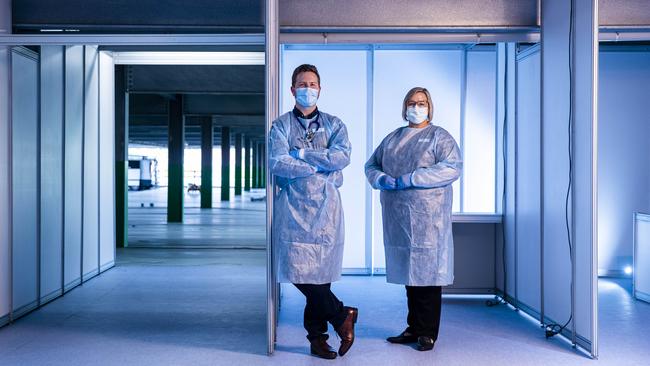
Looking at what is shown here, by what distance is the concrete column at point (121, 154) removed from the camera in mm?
8969

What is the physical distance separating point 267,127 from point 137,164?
30.9m

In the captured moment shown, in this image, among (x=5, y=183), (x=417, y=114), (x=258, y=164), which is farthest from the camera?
(x=258, y=164)

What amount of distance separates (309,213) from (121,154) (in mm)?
6437

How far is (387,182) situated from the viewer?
369cm

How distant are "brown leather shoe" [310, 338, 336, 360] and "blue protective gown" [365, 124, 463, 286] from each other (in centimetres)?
56

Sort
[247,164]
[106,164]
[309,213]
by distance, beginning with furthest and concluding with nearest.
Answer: [247,164]
[106,164]
[309,213]

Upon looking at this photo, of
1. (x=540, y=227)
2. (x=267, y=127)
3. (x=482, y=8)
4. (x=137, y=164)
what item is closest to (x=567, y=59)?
(x=482, y=8)

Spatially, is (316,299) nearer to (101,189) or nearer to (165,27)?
(165,27)

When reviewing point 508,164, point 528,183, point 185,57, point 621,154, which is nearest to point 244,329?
point 528,183

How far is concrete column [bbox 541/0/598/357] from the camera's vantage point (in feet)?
11.6

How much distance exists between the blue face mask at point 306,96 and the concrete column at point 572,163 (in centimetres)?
153

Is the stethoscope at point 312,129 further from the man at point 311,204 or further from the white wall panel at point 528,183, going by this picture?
the white wall panel at point 528,183

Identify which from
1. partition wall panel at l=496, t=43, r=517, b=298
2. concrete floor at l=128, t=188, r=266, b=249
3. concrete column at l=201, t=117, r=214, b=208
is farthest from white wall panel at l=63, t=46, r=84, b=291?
concrete column at l=201, t=117, r=214, b=208

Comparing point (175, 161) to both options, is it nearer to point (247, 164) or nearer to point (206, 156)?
point (206, 156)
